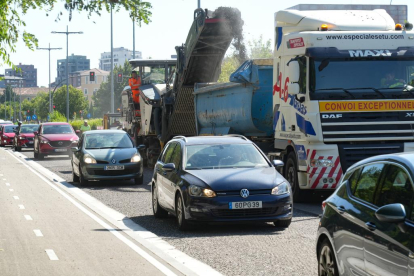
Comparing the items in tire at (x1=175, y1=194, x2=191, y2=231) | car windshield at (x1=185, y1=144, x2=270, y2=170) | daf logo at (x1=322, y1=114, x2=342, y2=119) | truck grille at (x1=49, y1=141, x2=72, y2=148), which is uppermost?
daf logo at (x1=322, y1=114, x2=342, y2=119)

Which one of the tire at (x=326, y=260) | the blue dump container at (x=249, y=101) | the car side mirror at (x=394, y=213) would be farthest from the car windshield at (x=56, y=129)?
the car side mirror at (x=394, y=213)

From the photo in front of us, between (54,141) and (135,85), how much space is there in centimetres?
897

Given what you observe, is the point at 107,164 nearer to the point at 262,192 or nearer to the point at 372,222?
the point at 262,192

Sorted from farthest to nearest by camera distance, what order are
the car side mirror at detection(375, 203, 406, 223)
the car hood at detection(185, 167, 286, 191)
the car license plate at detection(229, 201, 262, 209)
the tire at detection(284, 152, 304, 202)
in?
1. the tire at detection(284, 152, 304, 202)
2. the car hood at detection(185, 167, 286, 191)
3. the car license plate at detection(229, 201, 262, 209)
4. the car side mirror at detection(375, 203, 406, 223)

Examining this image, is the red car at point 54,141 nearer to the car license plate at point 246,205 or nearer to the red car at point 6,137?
the red car at point 6,137

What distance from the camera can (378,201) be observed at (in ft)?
20.3

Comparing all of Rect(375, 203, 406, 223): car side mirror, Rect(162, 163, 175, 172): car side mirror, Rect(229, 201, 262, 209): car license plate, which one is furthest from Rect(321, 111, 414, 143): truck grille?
Rect(375, 203, 406, 223): car side mirror

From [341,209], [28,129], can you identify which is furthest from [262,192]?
[28,129]

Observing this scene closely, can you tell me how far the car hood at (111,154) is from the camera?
72.1ft

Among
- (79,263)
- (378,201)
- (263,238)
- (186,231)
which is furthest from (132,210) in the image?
(378,201)

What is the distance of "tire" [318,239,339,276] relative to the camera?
22.6 ft

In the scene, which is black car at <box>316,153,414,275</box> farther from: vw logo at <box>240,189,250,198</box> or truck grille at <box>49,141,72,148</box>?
truck grille at <box>49,141,72,148</box>

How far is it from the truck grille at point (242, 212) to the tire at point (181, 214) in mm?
505

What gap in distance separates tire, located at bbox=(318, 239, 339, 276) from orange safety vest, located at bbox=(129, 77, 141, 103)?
22.4 meters
